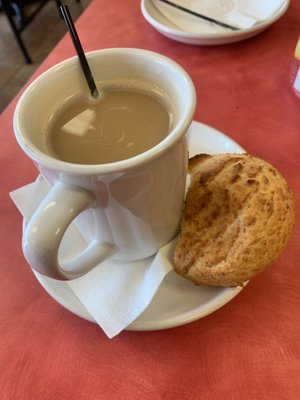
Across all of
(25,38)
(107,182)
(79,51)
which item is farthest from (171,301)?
(25,38)

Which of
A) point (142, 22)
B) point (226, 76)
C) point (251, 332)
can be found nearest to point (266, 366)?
point (251, 332)

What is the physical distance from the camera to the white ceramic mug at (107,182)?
36cm

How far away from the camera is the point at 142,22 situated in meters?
0.91

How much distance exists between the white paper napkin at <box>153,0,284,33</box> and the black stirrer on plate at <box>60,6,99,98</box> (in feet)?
1.42

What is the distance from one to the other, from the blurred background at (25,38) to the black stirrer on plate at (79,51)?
1.54 m

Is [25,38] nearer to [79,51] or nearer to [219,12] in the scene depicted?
[219,12]

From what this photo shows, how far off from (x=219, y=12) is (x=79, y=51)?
54 cm

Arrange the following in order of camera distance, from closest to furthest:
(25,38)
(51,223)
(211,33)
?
1. (51,223)
2. (211,33)
3. (25,38)

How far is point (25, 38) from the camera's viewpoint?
7.22 ft

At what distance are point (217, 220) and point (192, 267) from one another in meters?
0.07

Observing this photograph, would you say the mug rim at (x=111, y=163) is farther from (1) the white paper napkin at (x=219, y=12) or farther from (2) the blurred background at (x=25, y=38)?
(2) the blurred background at (x=25, y=38)

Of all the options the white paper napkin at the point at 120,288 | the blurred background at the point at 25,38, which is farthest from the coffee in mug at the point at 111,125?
the blurred background at the point at 25,38

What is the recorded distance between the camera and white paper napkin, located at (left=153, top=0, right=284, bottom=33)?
0.83 meters

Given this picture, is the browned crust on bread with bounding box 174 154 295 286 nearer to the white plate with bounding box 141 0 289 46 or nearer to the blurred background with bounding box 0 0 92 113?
the white plate with bounding box 141 0 289 46
